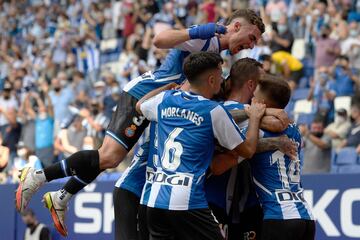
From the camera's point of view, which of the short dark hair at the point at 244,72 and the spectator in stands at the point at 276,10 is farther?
the spectator in stands at the point at 276,10

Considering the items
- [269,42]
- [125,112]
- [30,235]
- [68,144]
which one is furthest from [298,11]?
[125,112]

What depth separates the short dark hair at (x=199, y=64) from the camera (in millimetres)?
7051

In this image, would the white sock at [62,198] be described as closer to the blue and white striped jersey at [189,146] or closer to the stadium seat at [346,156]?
the blue and white striped jersey at [189,146]

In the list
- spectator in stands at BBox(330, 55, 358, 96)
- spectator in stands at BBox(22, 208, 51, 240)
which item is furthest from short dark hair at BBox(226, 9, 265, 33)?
spectator in stands at BBox(330, 55, 358, 96)

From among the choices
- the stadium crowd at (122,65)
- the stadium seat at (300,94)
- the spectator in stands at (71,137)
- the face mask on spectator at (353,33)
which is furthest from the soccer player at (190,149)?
the face mask on spectator at (353,33)

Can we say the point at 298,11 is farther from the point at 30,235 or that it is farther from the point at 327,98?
the point at 30,235

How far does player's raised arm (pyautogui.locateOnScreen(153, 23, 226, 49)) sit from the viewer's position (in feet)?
25.0

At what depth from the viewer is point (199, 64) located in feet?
23.1

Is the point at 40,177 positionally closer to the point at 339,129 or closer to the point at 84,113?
the point at 339,129

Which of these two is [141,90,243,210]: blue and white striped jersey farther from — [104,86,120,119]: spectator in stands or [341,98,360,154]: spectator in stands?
[104,86,120,119]: spectator in stands

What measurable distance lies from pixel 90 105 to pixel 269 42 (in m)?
3.79

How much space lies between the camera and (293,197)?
24.4 feet

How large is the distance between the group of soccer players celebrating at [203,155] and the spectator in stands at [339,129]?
6.18 m

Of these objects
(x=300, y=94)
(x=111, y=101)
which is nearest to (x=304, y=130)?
(x=300, y=94)
